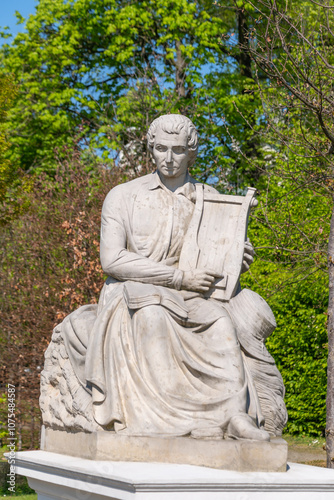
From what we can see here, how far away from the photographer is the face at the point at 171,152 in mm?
5680

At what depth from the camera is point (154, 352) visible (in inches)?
200

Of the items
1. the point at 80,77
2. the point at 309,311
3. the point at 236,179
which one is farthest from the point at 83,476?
the point at 80,77

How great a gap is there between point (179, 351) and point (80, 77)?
13.5 metres

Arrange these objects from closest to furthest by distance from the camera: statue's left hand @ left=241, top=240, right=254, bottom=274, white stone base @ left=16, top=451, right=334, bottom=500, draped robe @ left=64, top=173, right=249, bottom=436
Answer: white stone base @ left=16, top=451, right=334, bottom=500, draped robe @ left=64, top=173, right=249, bottom=436, statue's left hand @ left=241, top=240, right=254, bottom=274

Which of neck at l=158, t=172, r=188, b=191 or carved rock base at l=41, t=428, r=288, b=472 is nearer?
carved rock base at l=41, t=428, r=288, b=472

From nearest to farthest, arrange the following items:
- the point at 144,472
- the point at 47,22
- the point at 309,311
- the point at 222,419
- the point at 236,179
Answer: the point at 144,472 → the point at 222,419 → the point at 309,311 → the point at 236,179 → the point at 47,22

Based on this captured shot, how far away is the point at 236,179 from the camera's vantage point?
16062 millimetres

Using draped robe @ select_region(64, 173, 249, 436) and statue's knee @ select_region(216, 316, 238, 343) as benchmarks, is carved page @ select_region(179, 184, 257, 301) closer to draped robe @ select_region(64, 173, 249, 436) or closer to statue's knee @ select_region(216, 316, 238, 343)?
draped robe @ select_region(64, 173, 249, 436)

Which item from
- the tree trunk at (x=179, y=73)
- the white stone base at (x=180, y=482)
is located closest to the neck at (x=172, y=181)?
the white stone base at (x=180, y=482)

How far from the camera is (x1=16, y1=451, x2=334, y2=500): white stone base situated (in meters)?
4.36

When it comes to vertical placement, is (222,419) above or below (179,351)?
below

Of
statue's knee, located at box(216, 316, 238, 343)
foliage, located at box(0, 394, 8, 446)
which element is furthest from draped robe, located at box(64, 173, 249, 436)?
foliage, located at box(0, 394, 8, 446)

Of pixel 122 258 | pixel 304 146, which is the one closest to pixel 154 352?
pixel 122 258

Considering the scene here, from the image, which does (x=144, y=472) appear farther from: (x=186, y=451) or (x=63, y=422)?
(x=63, y=422)
